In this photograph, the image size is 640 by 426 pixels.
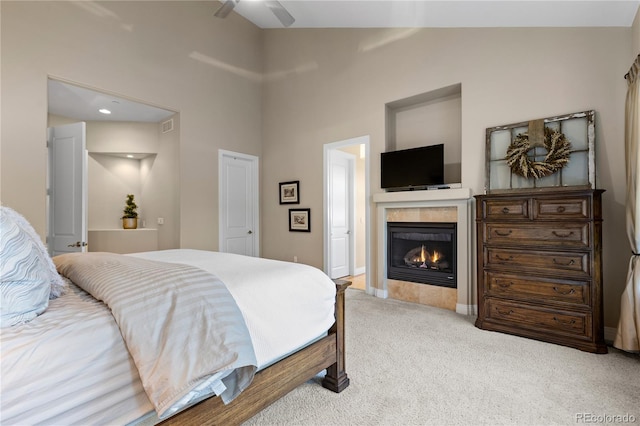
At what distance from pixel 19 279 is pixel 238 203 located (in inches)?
179

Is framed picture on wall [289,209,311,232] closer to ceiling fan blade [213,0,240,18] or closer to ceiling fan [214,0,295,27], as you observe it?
ceiling fan [214,0,295,27]

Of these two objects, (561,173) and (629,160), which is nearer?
(629,160)

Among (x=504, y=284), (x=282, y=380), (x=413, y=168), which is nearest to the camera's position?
(x=282, y=380)

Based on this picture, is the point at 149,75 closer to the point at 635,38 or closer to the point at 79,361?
the point at 79,361

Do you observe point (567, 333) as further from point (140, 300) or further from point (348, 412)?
point (140, 300)

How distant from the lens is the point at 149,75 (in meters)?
4.32

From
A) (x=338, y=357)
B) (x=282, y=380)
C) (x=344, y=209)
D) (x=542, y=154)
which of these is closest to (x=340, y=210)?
(x=344, y=209)

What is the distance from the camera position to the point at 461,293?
3.58 meters

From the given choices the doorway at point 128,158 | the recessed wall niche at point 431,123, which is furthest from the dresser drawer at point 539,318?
the doorway at point 128,158

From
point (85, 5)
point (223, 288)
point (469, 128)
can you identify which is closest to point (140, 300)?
point (223, 288)

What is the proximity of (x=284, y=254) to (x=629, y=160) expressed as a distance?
14.9 feet

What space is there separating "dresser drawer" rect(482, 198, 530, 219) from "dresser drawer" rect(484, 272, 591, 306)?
551 millimetres

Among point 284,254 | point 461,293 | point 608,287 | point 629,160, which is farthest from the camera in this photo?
point 284,254

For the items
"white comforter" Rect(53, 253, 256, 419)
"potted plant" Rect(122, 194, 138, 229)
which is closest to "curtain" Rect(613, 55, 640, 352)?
"white comforter" Rect(53, 253, 256, 419)
